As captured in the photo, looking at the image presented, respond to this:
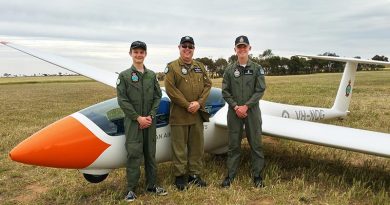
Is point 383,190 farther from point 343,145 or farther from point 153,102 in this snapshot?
point 153,102

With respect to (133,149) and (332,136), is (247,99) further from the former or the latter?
(133,149)

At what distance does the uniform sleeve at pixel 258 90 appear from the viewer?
18.0 feet

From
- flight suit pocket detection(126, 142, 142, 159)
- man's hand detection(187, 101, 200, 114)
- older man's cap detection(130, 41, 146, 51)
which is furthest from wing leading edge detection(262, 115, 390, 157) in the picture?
older man's cap detection(130, 41, 146, 51)

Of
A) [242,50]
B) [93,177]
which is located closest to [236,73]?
[242,50]

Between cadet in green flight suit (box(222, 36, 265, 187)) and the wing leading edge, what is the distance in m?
0.42

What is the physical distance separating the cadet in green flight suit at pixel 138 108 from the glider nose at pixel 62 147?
43cm

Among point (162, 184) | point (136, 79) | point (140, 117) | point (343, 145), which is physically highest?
point (136, 79)

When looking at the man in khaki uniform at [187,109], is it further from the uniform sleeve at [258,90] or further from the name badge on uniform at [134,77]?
the uniform sleeve at [258,90]

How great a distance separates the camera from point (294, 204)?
5.00m

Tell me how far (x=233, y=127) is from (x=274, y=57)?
7861 cm

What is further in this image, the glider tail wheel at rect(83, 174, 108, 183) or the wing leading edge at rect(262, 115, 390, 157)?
the glider tail wheel at rect(83, 174, 108, 183)

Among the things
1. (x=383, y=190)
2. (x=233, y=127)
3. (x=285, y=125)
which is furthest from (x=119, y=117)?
(x=383, y=190)

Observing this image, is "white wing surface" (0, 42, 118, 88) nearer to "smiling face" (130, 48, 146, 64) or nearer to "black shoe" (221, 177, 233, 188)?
"smiling face" (130, 48, 146, 64)

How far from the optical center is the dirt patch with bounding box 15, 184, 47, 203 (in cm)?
573
